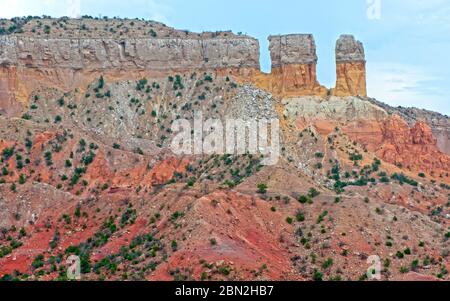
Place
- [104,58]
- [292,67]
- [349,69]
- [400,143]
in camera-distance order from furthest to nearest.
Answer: [349,69] < [292,67] < [104,58] < [400,143]

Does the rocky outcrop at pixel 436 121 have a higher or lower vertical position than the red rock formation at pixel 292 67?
lower

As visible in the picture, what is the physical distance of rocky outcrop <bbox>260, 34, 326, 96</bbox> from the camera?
321 ft

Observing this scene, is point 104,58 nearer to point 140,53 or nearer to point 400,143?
point 140,53

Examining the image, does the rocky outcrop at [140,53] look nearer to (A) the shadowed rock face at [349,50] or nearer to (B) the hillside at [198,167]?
(B) the hillside at [198,167]

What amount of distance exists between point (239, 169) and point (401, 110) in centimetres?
3305

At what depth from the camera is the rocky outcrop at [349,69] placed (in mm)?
98438

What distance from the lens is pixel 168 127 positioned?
93312 mm

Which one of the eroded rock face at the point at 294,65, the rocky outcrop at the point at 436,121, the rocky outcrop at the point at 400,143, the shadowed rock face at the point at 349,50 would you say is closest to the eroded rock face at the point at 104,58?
the eroded rock face at the point at 294,65

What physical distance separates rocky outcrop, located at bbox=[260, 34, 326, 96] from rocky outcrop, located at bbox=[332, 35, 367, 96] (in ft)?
6.57

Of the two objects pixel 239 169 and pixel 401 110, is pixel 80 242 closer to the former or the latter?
pixel 239 169

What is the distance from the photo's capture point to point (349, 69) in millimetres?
98750

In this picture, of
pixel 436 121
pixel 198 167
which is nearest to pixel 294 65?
pixel 198 167
